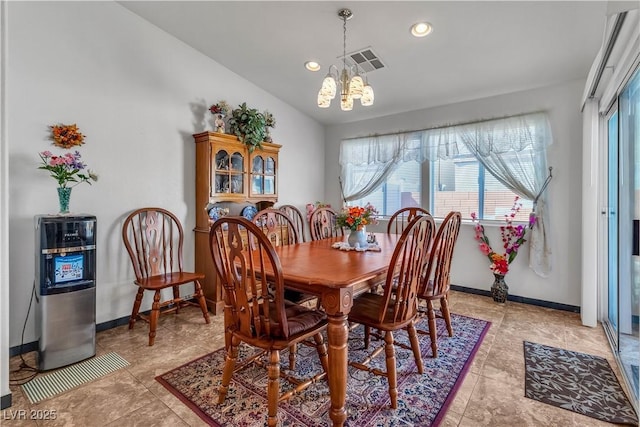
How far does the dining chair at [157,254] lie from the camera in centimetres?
274

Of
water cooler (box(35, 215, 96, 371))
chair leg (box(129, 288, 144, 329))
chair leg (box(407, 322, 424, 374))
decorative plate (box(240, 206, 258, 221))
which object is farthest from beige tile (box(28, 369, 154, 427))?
decorative plate (box(240, 206, 258, 221))

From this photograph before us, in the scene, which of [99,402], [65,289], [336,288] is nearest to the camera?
[336,288]

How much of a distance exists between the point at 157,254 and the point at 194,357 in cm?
121

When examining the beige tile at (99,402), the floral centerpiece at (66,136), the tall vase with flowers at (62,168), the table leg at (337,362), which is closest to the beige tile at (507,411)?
the table leg at (337,362)

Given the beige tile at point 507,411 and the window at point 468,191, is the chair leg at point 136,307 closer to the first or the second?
the beige tile at point 507,411

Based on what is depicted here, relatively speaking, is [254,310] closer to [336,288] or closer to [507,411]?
[336,288]

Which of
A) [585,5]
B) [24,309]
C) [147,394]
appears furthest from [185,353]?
[585,5]

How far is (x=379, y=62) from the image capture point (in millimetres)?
3121

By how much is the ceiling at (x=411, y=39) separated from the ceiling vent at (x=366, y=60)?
0.20 ft

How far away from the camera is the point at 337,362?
4.95 feet

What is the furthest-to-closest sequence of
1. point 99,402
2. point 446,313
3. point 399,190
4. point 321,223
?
1. point 399,190
2. point 321,223
3. point 446,313
4. point 99,402

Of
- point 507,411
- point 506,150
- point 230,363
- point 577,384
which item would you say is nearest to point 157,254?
point 230,363

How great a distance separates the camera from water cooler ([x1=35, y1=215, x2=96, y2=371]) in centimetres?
209

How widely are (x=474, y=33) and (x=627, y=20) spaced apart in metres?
1.15
